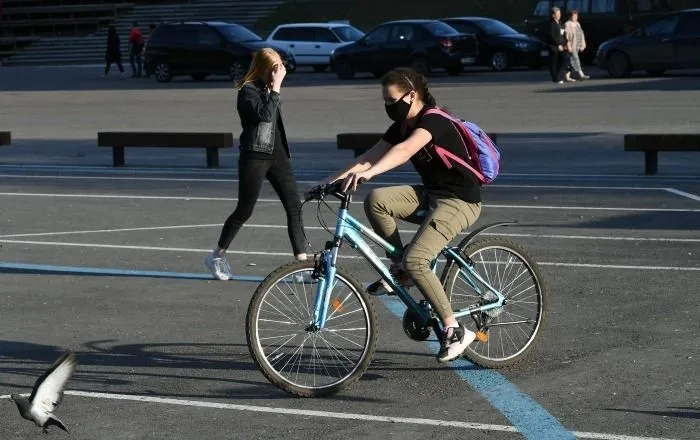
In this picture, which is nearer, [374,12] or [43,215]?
[43,215]

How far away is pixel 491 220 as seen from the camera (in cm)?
1357

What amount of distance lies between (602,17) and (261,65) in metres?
→ 32.4

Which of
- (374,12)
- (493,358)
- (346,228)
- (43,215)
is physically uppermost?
(346,228)

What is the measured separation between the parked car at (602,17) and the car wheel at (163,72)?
10307 mm

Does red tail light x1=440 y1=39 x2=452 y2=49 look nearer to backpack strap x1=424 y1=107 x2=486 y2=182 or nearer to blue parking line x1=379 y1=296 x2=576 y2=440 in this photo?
blue parking line x1=379 y1=296 x2=576 y2=440

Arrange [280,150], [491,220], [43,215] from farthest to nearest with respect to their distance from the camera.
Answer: [43,215] → [491,220] → [280,150]

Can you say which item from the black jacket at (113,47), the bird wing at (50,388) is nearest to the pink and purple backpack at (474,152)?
the bird wing at (50,388)

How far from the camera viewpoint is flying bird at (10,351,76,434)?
18.9 ft

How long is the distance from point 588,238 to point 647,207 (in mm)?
2088

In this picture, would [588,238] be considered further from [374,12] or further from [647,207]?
[374,12]

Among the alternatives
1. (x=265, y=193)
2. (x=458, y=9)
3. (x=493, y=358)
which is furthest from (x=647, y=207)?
(x=458, y=9)

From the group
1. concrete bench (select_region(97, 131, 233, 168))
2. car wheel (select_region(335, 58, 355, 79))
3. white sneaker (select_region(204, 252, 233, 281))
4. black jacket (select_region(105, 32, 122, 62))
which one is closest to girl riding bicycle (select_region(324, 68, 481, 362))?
white sneaker (select_region(204, 252, 233, 281))

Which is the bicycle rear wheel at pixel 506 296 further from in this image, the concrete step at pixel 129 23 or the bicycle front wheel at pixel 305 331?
the concrete step at pixel 129 23

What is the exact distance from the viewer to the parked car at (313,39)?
150ft
